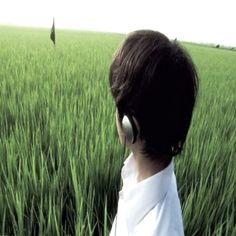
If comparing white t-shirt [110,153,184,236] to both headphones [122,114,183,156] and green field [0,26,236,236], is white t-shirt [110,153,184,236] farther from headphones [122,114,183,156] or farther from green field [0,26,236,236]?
green field [0,26,236,236]

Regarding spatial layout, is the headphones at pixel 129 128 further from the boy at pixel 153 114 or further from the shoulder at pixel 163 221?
the shoulder at pixel 163 221

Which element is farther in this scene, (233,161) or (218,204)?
(233,161)

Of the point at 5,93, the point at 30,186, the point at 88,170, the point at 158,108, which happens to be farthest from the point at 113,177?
the point at 5,93

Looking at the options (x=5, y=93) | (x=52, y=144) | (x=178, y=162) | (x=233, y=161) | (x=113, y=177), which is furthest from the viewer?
(x=5, y=93)

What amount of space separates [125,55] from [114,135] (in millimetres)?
929

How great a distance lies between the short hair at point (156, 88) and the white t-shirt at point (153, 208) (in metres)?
0.05

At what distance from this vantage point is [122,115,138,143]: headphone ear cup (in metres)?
0.60

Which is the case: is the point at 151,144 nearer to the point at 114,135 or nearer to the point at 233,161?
the point at 114,135

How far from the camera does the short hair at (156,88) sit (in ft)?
2.02

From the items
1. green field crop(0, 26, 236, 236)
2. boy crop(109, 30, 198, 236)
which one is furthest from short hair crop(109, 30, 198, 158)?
green field crop(0, 26, 236, 236)

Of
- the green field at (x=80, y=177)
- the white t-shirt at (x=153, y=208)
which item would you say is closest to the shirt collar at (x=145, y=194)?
the white t-shirt at (x=153, y=208)

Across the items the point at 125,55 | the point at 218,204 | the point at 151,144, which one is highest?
the point at 125,55

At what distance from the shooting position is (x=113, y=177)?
1.26 m

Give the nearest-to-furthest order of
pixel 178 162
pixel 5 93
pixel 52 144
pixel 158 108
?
pixel 158 108 < pixel 178 162 < pixel 52 144 < pixel 5 93
